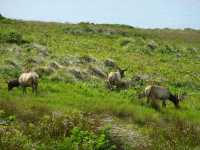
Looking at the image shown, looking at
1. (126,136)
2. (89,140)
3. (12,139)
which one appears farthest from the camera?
(126,136)

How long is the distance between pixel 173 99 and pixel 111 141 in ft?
29.3

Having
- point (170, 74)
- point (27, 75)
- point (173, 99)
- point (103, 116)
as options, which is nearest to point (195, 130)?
point (103, 116)

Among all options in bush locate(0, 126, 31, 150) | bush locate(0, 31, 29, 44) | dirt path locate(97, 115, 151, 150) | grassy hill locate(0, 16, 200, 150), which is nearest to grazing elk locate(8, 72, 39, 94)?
grassy hill locate(0, 16, 200, 150)

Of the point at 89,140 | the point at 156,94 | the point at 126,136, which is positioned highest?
the point at 156,94

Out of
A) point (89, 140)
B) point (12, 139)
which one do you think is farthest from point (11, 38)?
point (12, 139)

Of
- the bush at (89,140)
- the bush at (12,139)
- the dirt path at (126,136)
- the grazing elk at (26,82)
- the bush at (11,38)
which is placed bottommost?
the dirt path at (126,136)

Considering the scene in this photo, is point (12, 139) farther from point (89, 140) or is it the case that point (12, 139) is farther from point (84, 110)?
point (84, 110)

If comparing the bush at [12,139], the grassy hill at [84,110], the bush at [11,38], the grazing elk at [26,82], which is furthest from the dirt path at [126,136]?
the bush at [11,38]

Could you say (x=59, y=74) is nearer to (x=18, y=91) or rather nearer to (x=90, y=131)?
(x=18, y=91)

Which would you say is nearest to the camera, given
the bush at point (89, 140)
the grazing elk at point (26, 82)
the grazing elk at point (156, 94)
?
the bush at point (89, 140)

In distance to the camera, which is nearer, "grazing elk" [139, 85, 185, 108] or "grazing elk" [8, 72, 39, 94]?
"grazing elk" [8, 72, 39, 94]

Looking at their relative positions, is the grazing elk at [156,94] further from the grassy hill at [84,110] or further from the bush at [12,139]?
the bush at [12,139]

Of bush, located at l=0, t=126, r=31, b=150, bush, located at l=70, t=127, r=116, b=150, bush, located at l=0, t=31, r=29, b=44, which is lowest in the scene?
bush, located at l=70, t=127, r=116, b=150

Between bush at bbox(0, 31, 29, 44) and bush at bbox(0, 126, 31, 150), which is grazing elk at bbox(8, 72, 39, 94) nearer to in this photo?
bush at bbox(0, 126, 31, 150)
